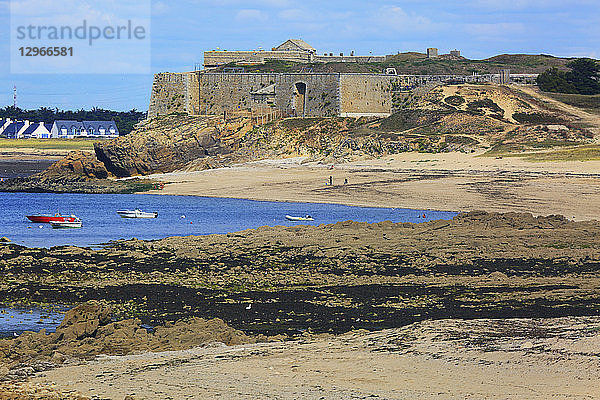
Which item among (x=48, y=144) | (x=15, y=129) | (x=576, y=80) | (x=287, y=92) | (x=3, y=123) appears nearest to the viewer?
(x=287, y=92)

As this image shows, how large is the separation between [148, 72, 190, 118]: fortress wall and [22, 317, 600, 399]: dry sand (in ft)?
162

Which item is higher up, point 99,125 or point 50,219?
point 99,125

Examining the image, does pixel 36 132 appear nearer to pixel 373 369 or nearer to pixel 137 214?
pixel 137 214

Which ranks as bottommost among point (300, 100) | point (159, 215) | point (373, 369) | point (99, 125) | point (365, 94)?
point (159, 215)

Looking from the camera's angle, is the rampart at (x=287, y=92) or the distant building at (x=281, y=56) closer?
the rampart at (x=287, y=92)

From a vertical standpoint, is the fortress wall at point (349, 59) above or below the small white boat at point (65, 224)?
above

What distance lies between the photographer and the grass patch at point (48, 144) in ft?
330

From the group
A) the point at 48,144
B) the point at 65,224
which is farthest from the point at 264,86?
the point at 48,144

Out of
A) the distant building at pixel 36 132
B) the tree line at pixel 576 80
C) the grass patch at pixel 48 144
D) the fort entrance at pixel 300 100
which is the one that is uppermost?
the tree line at pixel 576 80

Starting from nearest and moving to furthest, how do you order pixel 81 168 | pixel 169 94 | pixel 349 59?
pixel 81 168, pixel 169 94, pixel 349 59

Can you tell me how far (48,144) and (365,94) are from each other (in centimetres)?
6003

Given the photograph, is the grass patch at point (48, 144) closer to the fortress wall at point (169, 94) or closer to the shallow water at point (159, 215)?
the fortress wall at point (169, 94)

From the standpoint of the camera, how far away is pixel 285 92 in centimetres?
5731

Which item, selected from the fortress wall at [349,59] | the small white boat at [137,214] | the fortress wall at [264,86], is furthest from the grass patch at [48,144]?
the small white boat at [137,214]
